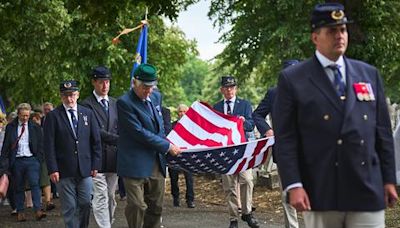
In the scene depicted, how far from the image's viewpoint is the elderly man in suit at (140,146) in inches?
343

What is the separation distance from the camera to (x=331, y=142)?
15.9 ft

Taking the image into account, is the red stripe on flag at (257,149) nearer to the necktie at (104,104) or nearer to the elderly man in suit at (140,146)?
the necktie at (104,104)

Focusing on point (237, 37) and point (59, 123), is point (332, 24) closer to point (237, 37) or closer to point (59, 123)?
point (59, 123)

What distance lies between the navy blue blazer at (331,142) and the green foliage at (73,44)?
9.99 metres

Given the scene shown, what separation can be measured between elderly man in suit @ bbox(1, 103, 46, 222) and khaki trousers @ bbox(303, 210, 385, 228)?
9.38 metres

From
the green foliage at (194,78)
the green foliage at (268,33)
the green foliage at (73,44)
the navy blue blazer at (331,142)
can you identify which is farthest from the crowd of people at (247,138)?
the green foliage at (194,78)

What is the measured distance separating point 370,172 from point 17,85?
94.5 ft

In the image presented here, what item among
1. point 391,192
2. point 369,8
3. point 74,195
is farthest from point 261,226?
point 391,192

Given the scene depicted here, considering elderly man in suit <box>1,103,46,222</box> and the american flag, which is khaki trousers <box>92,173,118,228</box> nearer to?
the american flag

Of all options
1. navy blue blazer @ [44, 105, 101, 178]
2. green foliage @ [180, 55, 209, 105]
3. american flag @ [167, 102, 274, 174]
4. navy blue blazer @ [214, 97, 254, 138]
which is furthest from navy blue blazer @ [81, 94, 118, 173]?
green foliage @ [180, 55, 209, 105]

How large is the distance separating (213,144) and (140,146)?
110 inches

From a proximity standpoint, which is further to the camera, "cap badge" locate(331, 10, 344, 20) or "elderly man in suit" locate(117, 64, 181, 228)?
"elderly man in suit" locate(117, 64, 181, 228)

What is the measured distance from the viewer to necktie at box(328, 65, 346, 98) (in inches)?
193

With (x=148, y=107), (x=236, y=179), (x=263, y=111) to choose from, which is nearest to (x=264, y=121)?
(x=263, y=111)
